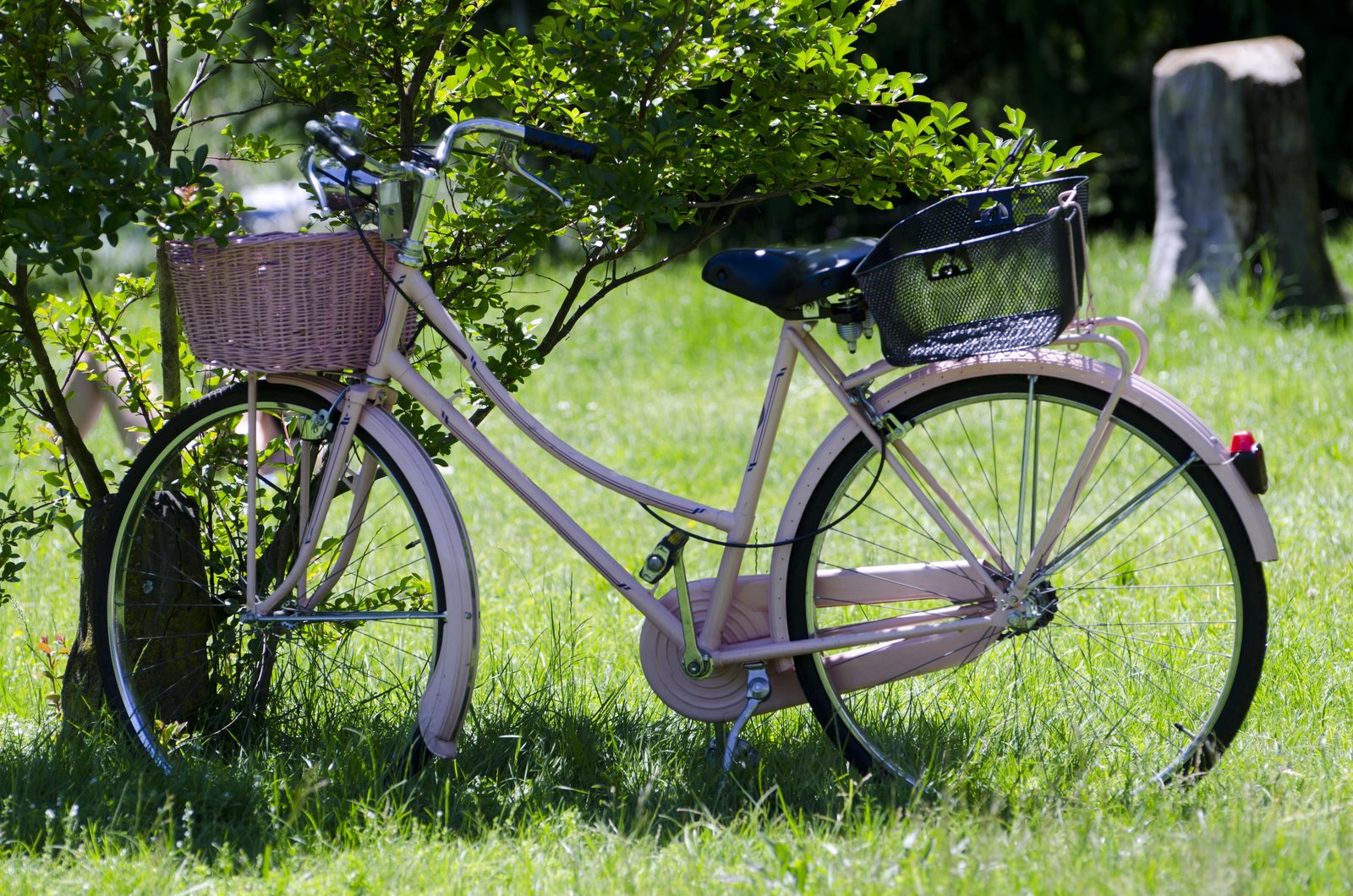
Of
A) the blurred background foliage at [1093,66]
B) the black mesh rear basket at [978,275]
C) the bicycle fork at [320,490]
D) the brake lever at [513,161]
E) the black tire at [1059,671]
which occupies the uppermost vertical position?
the blurred background foliage at [1093,66]

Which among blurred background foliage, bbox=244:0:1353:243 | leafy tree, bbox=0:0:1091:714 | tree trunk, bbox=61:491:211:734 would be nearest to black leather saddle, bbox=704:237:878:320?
leafy tree, bbox=0:0:1091:714

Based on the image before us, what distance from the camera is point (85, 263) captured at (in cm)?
263

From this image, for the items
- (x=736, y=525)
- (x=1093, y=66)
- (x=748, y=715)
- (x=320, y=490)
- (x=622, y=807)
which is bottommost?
(x=622, y=807)

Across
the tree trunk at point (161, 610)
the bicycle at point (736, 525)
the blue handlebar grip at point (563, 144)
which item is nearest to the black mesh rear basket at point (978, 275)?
the bicycle at point (736, 525)

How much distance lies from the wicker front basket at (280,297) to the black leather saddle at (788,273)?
679mm

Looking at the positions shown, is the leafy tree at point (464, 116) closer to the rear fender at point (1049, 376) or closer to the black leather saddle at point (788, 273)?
the black leather saddle at point (788, 273)

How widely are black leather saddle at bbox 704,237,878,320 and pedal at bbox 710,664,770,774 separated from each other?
0.72 metres

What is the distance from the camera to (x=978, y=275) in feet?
8.00

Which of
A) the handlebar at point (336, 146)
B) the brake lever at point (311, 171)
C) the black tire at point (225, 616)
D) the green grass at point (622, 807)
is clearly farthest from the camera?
the black tire at point (225, 616)

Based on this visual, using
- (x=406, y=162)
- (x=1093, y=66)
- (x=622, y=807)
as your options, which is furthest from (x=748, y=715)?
(x=1093, y=66)

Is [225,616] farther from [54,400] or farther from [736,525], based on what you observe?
[736,525]

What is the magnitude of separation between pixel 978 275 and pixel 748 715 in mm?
979

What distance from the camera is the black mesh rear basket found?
7.86 ft

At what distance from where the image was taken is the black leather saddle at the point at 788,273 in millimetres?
2576
